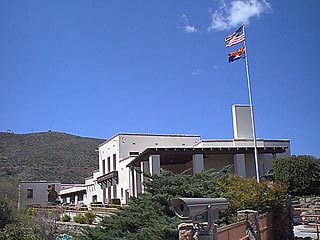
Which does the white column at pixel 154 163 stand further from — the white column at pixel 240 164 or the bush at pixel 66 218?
the bush at pixel 66 218

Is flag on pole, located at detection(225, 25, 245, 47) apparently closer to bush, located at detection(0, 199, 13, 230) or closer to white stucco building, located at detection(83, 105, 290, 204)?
white stucco building, located at detection(83, 105, 290, 204)

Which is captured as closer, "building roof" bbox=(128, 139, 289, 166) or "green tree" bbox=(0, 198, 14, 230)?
"green tree" bbox=(0, 198, 14, 230)

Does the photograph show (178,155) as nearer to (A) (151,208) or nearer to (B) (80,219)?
(B) (80,219)

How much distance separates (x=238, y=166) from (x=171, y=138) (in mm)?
10119

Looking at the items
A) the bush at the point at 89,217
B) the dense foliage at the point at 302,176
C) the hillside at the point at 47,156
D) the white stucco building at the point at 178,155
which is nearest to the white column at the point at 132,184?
the white stucco building at the point at 178,155

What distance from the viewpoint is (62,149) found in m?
89.8

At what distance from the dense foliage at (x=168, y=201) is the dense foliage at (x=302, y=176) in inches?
607

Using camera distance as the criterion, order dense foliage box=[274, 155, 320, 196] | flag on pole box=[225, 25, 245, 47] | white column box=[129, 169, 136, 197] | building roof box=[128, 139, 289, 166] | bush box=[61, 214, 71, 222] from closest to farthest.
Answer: flag on pole box=[225, 25, 245, 47] → dense foliage box=[274, 155, 320, 196] → building roof box=[128, 139, 289, 166] → bush box=[61, 214, 71, 222] → white column box=[129, 169, 136, 197]

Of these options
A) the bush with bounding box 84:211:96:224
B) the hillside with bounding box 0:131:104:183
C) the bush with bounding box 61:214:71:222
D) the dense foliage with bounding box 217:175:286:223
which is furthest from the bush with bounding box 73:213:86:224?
the hillside with bounding box 0:131:104:183

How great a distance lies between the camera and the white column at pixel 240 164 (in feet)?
114

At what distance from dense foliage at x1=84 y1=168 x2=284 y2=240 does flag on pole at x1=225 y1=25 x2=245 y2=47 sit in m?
14.9

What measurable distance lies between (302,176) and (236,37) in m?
10.6

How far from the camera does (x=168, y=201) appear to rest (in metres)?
13.1

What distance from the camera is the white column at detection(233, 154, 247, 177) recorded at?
34.6m
